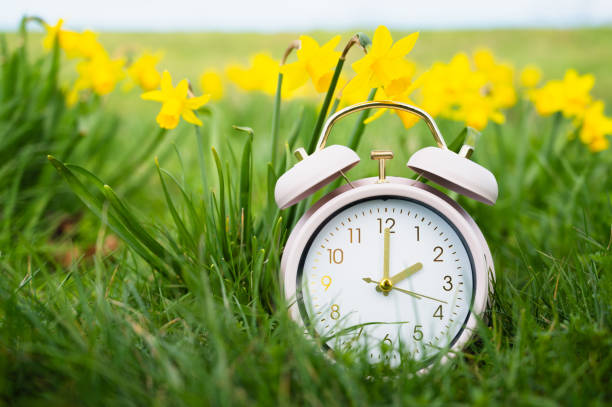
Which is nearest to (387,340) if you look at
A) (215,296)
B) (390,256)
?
(390,256)

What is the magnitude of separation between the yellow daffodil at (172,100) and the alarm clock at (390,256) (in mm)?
351

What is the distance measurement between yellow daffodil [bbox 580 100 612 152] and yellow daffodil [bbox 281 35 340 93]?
158cm

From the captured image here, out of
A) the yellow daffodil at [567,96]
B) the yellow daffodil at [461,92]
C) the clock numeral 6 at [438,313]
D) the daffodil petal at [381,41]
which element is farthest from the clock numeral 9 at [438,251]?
the yellow daffodil at [567,96]

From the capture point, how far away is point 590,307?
4.19 ft

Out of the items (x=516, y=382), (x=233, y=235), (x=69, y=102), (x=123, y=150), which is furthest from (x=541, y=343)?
Result: (x=123, y=150)

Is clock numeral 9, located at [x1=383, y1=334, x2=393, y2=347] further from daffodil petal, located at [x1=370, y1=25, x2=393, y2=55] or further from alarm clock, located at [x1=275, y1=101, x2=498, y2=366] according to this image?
daffodil petal, located at [x1=370, y1=25, x2=393, y2=55]

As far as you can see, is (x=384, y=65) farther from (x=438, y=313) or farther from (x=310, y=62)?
(x=438, y=313)

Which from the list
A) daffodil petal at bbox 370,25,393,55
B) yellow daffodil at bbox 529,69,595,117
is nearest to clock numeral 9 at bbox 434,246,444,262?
daffodil petal at bbox 370,25,393,55

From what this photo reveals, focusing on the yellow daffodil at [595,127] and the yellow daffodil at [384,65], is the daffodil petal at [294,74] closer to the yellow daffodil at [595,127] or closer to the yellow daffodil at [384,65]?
the yellow daffodil at [384,65]

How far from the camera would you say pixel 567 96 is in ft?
7.81

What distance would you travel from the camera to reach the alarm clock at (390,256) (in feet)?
4.19

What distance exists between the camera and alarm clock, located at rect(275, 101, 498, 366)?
128cm

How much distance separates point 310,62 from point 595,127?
1664mm

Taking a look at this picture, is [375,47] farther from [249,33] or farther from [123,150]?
[249,33]
